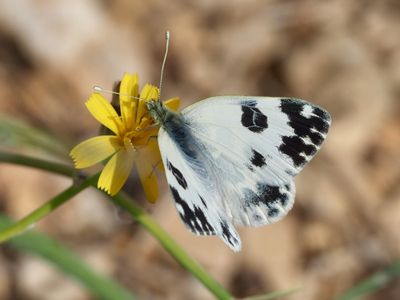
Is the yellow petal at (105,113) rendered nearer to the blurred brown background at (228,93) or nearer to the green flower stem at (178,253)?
the green flower stem at (178,253)

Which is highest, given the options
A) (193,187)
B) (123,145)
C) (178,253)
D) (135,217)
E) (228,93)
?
(228,93)

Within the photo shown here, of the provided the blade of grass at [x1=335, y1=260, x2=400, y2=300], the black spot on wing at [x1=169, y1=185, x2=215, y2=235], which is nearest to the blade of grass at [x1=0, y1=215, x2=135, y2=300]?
the blade of grass at [x1=335, y1=260, x2=400, y2=300]

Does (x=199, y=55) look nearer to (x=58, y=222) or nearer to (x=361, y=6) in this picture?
(x=361, y=6)

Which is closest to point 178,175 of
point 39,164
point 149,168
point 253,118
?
point 149,168

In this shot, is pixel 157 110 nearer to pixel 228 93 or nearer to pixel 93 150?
pixel 93 150

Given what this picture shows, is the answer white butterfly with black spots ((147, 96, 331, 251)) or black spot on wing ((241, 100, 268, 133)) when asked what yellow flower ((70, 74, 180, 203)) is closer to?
white butterfly with black spots ((147, 96, 331, 251))
